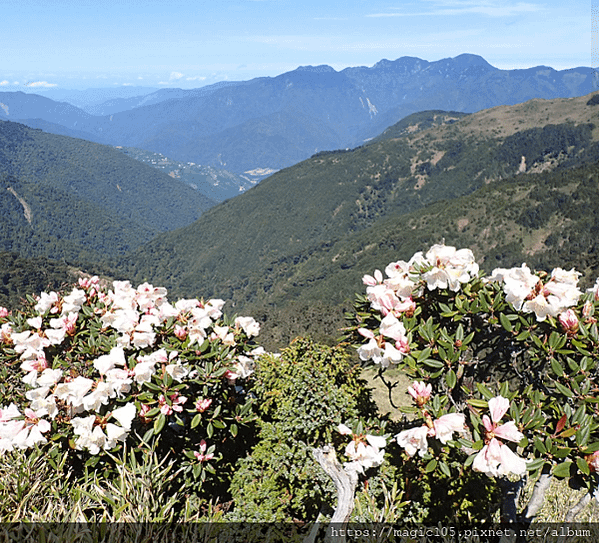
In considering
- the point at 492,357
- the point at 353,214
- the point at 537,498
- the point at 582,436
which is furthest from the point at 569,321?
the point at 353,214

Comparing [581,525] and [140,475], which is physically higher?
[140,475]

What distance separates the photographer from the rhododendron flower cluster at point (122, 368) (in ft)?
11.8

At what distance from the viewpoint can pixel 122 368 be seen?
3914 millimetres

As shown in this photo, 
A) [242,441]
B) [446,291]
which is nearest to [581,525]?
[446,291]

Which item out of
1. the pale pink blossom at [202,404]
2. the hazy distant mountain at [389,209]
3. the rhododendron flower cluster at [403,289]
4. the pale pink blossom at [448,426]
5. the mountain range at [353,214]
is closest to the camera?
A: the pale pink blossom at [448,426]

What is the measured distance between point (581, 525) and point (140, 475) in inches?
162

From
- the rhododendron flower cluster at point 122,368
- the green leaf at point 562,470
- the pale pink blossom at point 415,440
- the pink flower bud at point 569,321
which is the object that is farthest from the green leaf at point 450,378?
the rhododendron flower cluster at point 122,368

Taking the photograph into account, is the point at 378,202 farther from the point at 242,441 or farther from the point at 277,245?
the point at 242,441

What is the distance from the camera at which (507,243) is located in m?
72.4

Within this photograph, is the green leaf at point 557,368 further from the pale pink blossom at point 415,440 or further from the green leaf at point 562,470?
the pale pink blossom at point 415,440

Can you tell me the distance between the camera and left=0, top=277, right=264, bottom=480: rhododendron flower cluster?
3.59 metres

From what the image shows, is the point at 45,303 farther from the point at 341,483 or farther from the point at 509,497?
the point at 509,497

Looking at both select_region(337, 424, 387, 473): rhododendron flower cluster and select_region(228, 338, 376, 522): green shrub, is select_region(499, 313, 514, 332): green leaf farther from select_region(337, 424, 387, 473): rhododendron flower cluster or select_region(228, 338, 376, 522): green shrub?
select_region(228, 338, 376, 522): green shrub

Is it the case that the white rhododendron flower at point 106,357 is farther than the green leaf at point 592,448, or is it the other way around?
the white rhododendron flower at point 106,357
